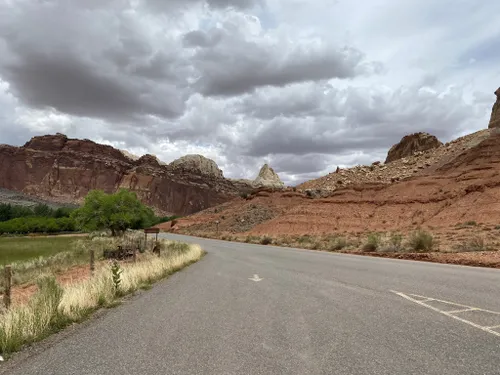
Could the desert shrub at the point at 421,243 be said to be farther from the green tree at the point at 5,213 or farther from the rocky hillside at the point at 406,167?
the green tree at the point at 5,213

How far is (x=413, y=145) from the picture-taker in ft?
303

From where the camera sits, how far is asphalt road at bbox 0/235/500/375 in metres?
4.70

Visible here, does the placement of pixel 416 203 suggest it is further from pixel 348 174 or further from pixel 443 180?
pixel 348 174

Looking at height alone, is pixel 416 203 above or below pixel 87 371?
above

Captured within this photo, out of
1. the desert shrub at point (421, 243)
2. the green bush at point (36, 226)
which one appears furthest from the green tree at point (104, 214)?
the desert shrub at point (421, 243)

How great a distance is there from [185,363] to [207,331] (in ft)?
4.96

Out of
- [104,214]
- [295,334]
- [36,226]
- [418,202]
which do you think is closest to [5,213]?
[36,226]

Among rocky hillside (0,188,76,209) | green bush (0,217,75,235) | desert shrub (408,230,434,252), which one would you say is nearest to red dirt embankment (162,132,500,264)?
desert shrub (408,230,434,252)

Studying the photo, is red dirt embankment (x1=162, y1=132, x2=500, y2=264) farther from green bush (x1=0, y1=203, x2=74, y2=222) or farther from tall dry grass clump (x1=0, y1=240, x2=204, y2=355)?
green bush (x1=0, y1=203, x2=74, y2=222)

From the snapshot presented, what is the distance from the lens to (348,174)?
272 ft

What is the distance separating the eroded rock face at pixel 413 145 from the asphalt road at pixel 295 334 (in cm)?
8646

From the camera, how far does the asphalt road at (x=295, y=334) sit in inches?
185

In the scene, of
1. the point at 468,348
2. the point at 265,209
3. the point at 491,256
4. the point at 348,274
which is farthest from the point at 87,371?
the point at 265,209

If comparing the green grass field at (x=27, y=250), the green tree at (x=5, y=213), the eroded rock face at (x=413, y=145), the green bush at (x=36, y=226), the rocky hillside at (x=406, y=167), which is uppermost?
the eroded rock face at (x=413, y=145)
